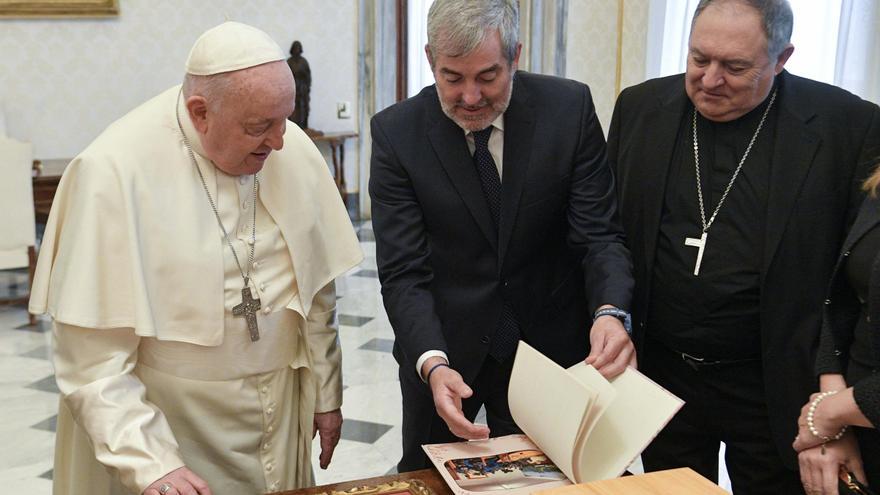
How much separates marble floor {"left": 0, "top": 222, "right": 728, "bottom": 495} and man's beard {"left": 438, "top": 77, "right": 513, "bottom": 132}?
2.22 m

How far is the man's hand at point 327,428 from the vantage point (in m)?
2.29

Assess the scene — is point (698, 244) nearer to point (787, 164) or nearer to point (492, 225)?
point (787, 164)

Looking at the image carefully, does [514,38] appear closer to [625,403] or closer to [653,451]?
[625,403]

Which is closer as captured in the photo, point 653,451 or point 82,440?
point 82,440

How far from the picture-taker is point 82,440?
6.72ft

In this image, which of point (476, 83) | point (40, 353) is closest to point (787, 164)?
point (476, 83)

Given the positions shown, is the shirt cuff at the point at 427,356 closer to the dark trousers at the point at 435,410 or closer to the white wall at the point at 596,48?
the dark trousers at the point at 435,410

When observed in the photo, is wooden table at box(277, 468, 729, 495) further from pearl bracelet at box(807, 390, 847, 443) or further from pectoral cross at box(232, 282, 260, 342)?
pectoral cross at box(232, 282, 260, 342)

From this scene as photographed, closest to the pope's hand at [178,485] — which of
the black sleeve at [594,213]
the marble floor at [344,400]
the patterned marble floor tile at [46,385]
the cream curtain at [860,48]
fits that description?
the black sleeve at [594,213]

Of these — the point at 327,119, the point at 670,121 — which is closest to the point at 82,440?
the point at 670,121

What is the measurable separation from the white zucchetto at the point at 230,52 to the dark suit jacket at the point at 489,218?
1.69 feet

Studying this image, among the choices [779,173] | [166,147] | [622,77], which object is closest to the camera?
[166,147]

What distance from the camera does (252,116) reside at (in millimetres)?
1828

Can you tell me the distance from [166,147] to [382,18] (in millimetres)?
8012
